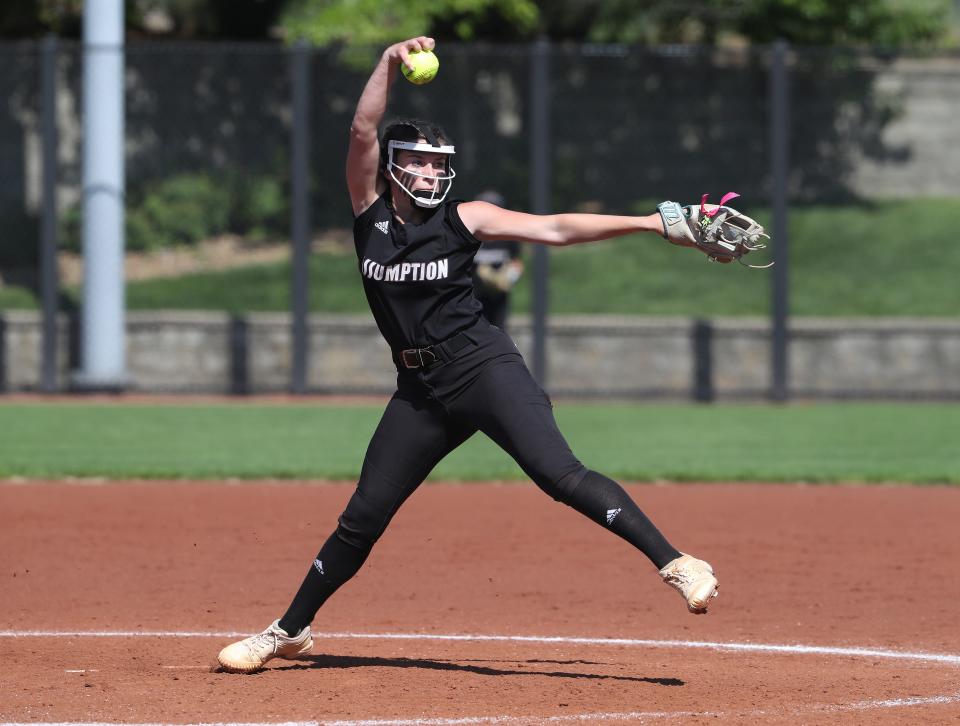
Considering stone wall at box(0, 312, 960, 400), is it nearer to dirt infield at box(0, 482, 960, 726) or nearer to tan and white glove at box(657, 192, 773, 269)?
dirt infield at box(0, 482, 960, 726)

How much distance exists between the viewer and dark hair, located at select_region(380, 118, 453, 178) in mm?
5355

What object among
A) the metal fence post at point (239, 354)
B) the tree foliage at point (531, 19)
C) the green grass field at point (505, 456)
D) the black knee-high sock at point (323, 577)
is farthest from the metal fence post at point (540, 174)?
the black knee-high sock at point (323, 577)

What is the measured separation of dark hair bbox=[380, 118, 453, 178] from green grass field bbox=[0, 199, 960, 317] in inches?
514

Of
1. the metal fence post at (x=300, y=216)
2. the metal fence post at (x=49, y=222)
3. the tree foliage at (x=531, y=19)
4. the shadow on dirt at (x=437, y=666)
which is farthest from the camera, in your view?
the tree foliage at (x=531, y=19)

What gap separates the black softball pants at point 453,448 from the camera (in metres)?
5.23

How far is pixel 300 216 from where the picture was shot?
16375 millimetres

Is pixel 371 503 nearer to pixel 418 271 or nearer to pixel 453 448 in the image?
pixel 453 448

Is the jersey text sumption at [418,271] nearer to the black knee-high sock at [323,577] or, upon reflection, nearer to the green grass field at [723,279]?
the black knee-high sock at [323,577]

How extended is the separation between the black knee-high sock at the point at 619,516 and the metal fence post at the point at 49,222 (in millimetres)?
12294

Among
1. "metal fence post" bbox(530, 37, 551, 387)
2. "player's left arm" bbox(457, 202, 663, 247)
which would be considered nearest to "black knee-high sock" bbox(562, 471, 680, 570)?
"player's left arm" bbox(457, 202, 663, 247)

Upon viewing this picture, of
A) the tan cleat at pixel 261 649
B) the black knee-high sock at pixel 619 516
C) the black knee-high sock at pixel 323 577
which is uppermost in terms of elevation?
the black knee-high sock at pixel 619 516

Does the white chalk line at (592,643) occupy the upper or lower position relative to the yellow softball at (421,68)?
lower

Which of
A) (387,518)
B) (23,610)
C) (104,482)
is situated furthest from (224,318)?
(387,518)

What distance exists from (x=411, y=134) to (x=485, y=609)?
257cm
